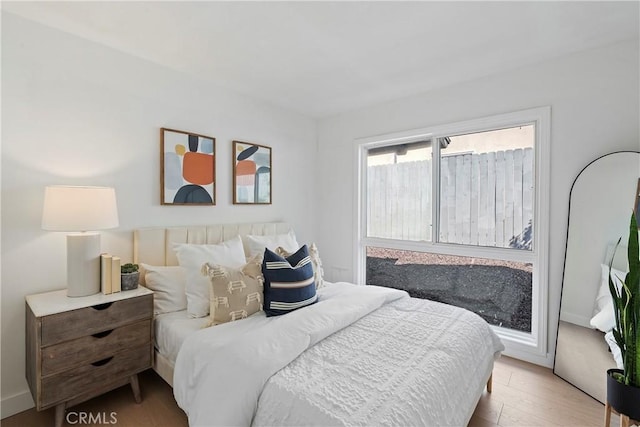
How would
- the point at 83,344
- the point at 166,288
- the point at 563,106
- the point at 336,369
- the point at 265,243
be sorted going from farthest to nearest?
the point at 265,243
the point at 563,106
the point at 166,288
the point at 83,344
the point at 336,369

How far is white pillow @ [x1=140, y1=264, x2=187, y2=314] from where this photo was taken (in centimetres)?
215

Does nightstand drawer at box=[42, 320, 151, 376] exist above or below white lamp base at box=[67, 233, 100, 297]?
below

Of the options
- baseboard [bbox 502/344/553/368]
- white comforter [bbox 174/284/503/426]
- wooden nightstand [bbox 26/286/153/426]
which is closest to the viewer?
white comforter [bbox 174/284/503/426]

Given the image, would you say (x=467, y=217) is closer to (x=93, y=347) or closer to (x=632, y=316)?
(x=632, y=316)

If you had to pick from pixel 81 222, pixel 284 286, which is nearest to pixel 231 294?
pixel 284 286

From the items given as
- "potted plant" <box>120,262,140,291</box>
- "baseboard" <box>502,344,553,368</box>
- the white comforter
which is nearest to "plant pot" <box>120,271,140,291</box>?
"potted plant" <box>120,262,140,291</box>

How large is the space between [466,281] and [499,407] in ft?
3.88

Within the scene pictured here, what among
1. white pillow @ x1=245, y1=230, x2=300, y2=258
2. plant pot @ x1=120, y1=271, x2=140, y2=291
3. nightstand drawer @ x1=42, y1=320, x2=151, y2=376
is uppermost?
white pillow @ x1=245, y1=230, x2=300, y2=258

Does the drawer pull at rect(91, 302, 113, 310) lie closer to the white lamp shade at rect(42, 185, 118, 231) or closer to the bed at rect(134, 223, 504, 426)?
the bed at rect(134, 223, 504, 426)

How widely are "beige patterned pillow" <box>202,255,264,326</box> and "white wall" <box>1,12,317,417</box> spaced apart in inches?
35.2

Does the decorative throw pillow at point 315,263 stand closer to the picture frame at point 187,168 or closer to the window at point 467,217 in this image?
the picture frame at point 187,168

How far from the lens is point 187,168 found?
266 centimetres

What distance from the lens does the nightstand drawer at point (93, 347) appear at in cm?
161

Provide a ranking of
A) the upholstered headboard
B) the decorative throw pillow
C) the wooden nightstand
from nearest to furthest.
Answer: the wooden nightstand → the upholstered headboard → the decorative throw pillow
